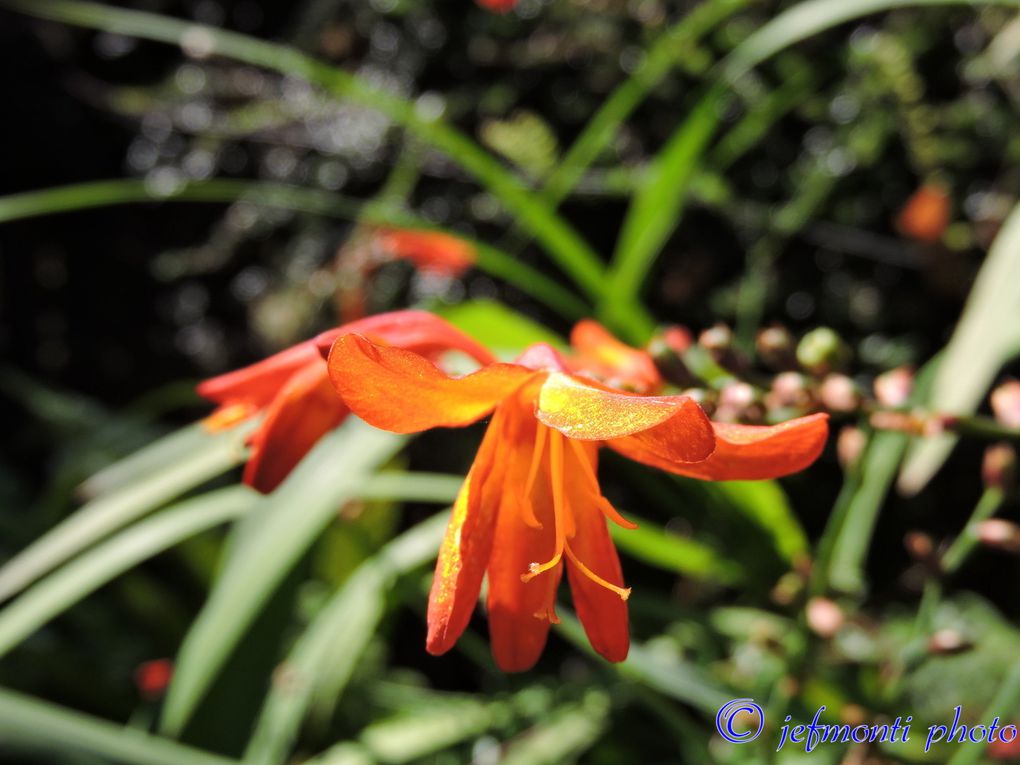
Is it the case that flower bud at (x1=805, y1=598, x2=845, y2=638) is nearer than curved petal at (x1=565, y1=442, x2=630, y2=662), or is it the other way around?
curved petal at (x1=565, y1=442, x2=630, y2=662)

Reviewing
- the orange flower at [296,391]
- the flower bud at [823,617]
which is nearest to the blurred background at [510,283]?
the flower bud at [823,617]

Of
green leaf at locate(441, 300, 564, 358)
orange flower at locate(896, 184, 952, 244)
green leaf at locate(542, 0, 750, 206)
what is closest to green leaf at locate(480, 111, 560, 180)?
green leaf at locate(542, 0, 750, 206)

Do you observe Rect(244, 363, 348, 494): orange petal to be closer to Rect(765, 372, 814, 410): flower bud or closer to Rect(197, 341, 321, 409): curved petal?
Answer: Rect(197, 341, 321, 409): curved petal

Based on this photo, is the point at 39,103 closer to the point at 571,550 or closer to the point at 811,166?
the point at 811,166

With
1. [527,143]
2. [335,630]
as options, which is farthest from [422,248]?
[335,630]

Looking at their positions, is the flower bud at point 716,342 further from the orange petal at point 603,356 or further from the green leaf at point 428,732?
the green leaf at point 428,732
